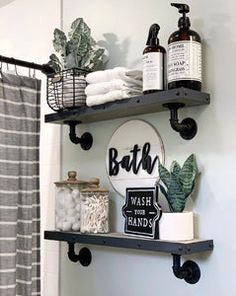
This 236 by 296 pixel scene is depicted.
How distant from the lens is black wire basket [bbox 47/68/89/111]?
1.80 meters

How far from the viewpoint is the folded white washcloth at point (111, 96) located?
160 centimetres

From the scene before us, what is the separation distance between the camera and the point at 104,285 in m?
1.88

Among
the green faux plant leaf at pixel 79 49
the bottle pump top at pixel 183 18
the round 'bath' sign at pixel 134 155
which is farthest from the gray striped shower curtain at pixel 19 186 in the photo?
the bottle pump top at pixel 183 18

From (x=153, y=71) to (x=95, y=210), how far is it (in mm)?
581

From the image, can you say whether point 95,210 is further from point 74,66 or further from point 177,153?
point 74,66

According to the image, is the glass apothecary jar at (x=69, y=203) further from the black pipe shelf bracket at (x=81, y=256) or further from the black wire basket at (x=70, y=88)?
the black wire basket at (x=70, y=88)

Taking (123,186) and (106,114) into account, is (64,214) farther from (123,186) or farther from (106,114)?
(106,114)

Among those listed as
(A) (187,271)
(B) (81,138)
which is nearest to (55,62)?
(B) (81,138)

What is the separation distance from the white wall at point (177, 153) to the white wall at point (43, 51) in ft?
0.44

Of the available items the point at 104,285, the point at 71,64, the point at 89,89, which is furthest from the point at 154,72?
the point at 104,285

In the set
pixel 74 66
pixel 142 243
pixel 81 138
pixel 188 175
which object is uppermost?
pixel 74 66

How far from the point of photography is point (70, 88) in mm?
1798

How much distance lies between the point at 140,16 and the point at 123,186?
684 mm

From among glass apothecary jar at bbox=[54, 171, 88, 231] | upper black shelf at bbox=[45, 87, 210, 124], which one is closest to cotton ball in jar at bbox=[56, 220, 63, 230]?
glass apothecary jar at bbox=[54, 171, 88, 231]
